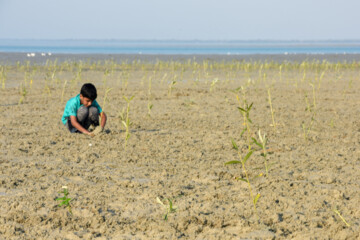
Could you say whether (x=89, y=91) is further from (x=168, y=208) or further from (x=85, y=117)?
(x=168, y=208)

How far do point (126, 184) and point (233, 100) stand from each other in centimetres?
546

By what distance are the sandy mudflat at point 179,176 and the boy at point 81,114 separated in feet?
0.51

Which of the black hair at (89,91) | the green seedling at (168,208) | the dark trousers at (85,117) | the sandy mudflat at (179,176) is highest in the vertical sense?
the black hair at (89,91)

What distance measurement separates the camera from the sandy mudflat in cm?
298

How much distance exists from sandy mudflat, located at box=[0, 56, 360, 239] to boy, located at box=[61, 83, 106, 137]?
0.16 m

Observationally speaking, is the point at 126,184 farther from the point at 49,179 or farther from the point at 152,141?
the point at 152,141

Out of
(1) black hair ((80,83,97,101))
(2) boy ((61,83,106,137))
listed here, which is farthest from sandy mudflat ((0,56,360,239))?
(1) black hair ((80,83,97,101))

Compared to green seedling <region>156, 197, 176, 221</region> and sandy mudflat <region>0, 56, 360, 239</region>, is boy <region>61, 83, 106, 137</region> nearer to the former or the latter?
sandy mudflat <region>0, 56, 360, 239</region>

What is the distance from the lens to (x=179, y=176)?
161 inches

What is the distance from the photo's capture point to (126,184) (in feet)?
12.5

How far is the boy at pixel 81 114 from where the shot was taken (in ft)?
18.5

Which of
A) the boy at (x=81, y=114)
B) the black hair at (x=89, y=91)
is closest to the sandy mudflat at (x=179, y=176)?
the boy at (x=81, y=114)

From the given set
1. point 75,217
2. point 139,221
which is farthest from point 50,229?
point 139,221

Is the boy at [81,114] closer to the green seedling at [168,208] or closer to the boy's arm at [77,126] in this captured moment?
the boy's arm at [77,126]
